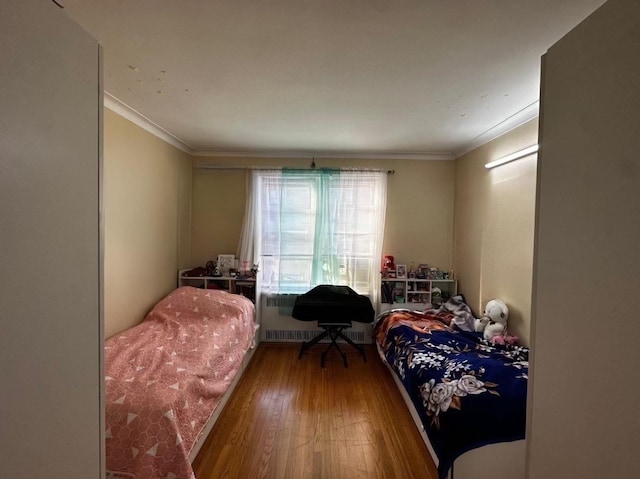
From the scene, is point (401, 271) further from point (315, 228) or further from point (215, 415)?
point (215, 415)

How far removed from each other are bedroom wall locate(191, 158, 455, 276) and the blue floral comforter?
4.13 feet

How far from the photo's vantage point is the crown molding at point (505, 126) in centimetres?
243

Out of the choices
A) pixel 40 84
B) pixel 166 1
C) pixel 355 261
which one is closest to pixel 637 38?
pixel 40 84

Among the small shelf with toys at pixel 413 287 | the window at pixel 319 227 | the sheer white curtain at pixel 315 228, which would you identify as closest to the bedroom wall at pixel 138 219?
the sheer white curtain at pixel 315 228

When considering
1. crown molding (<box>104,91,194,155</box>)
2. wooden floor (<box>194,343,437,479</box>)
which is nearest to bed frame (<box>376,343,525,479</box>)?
wooden floor (<box>194,343,437,479</box>)

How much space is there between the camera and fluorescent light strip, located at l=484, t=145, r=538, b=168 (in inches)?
96.0

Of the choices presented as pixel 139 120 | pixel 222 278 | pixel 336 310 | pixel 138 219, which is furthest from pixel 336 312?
pixel 139 120

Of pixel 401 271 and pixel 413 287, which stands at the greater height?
pixel 401 271

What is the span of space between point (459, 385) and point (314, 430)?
45.2 inches

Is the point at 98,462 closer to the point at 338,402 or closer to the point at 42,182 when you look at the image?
the point at 42,182

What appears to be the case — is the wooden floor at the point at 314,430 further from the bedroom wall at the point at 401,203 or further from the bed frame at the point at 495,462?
the bedroom wall at the point at 401,203

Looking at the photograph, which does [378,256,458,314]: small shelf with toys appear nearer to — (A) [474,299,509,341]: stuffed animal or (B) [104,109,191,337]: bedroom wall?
(A) [474,299,509,341]: stuffed animal

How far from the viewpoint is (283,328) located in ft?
13.1

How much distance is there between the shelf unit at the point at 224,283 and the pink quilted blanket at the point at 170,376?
446 mm
